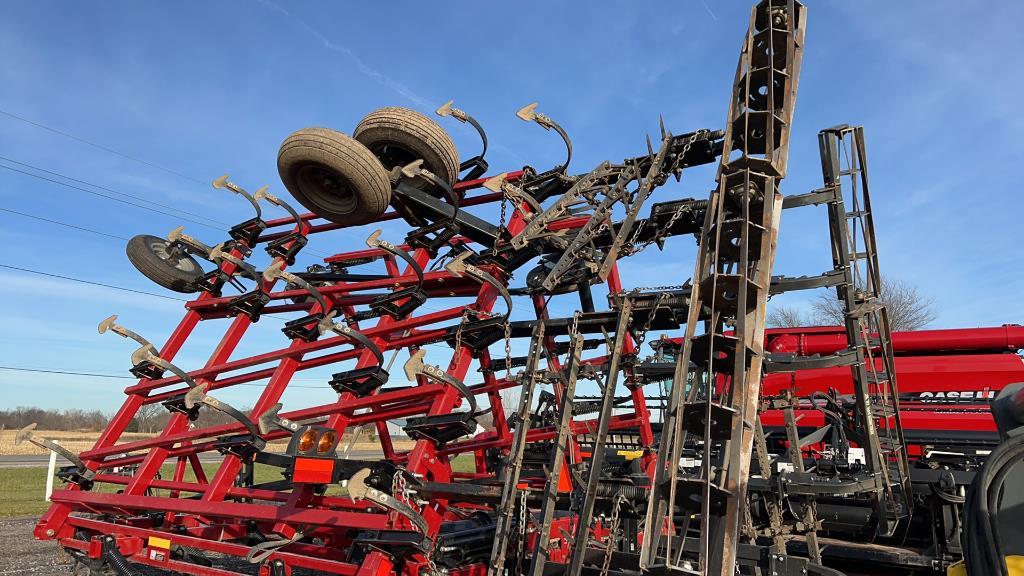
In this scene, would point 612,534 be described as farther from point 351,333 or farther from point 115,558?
point 115,558

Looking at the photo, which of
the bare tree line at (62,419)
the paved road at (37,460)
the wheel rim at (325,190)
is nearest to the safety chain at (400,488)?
the wheel rim at (325,190)

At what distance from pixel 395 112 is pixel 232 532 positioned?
4.84 m

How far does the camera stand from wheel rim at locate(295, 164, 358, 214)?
698 centimetres

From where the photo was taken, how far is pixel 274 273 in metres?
7.58

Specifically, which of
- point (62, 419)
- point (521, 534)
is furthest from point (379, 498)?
point (62, 419)

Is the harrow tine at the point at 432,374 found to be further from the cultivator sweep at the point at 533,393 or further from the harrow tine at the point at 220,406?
the harrow tine at the point at 220,406

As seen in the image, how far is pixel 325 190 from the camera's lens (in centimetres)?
720

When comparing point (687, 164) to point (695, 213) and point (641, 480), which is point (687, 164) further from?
point (641, 480)

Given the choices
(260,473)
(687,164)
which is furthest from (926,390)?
(260,473)

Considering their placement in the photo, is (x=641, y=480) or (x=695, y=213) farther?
(x=695, y=213)

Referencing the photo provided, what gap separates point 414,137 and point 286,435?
134 inches

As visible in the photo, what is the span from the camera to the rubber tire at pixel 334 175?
6391 mm

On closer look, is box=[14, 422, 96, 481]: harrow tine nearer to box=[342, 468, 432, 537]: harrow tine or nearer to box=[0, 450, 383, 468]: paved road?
box=[342, 468, 432, 537]: harrow tine

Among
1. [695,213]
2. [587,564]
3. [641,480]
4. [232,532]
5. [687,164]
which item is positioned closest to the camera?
[587,564]
